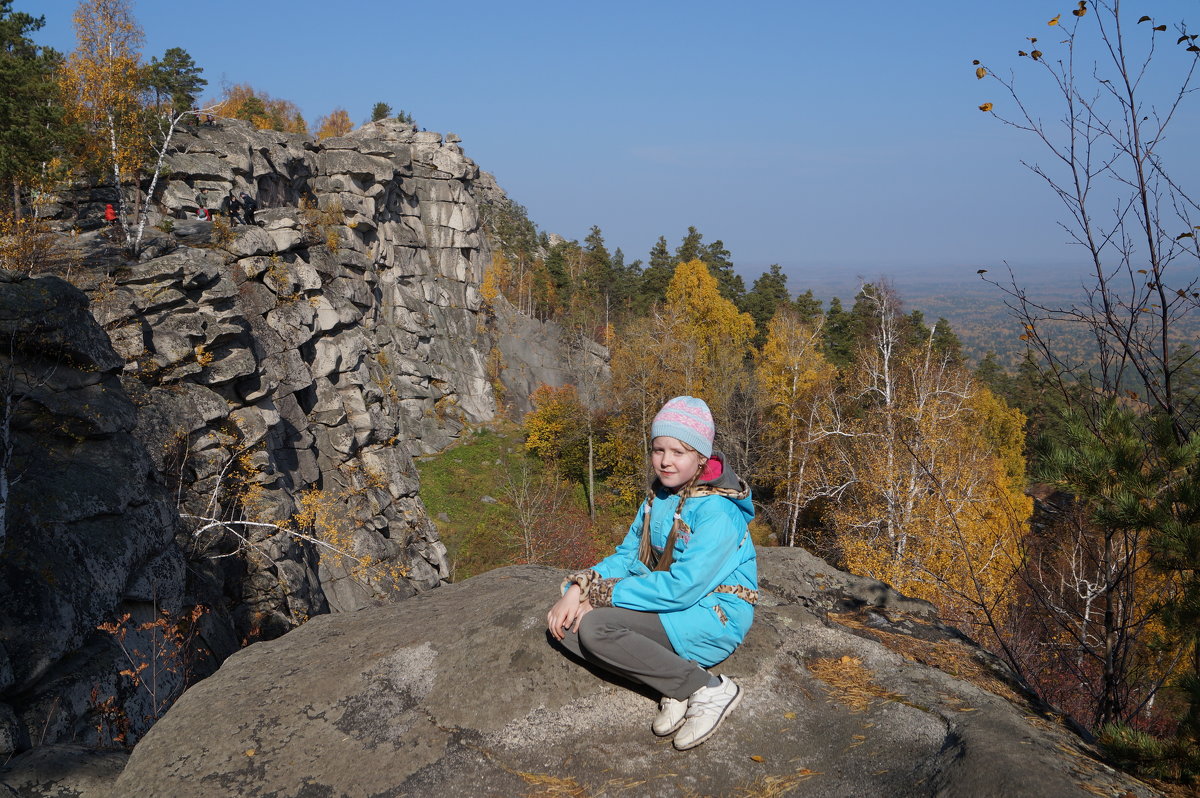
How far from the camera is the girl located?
3789 mm

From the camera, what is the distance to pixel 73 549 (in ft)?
28.8

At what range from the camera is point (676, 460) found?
13.2ft

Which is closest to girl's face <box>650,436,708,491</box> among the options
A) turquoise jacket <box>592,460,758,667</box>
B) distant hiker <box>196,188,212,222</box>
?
turquoise jacket <box>592,460,758,667</box>

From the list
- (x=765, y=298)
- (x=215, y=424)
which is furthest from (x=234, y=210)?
(x=765, y=298)

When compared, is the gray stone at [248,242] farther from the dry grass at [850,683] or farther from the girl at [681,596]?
the dry grass at [850,683]

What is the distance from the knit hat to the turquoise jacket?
241 millimetres

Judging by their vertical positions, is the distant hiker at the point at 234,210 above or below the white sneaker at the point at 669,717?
above

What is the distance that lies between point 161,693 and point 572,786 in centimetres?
711

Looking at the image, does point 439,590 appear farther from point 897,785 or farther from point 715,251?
point 715,251

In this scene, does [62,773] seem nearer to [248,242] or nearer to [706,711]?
[706,711]

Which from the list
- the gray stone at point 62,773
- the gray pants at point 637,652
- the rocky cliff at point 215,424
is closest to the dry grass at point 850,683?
the gray pants at point 637,652

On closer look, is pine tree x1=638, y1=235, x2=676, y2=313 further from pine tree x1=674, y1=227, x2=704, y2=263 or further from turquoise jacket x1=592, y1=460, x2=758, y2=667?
turquoise jacket x1=592, y1=460, x2=758, y2=667

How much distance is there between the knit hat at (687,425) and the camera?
13.0 ft

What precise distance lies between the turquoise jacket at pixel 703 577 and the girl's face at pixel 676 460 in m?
0.12
